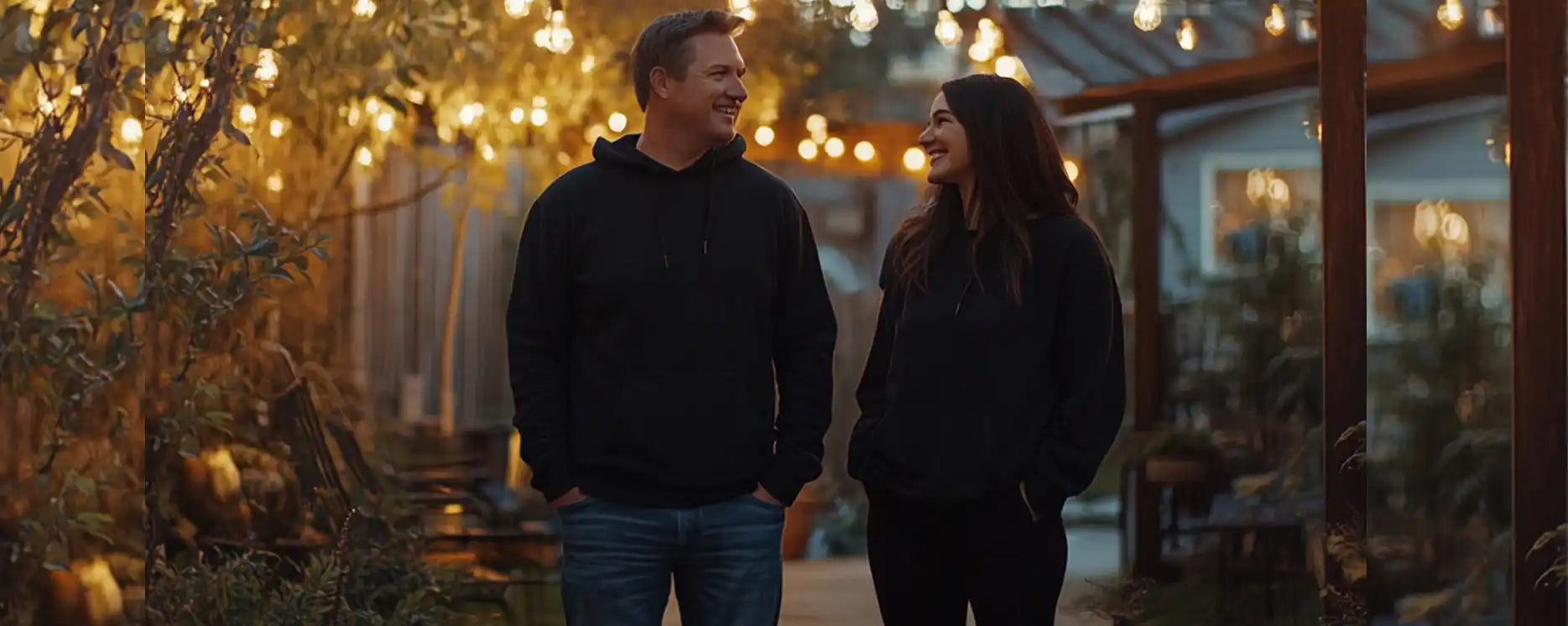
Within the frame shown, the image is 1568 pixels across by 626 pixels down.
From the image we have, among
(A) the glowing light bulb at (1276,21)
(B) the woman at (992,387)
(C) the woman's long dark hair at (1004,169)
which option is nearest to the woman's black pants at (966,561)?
(B) the woman at (992,387)

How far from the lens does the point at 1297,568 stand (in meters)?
4.74

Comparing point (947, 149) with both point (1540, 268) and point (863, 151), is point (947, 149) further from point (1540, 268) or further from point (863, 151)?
point (1540, 268)

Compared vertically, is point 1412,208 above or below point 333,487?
above

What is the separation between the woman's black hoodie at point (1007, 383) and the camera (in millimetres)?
3031

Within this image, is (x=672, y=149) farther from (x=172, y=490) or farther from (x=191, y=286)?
(x=172, y=490)

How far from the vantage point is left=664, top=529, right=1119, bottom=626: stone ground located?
15.9 ft

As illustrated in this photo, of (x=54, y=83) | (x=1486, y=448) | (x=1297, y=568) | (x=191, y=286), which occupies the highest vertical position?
(x=54, y=83)

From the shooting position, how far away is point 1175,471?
15.6 ft

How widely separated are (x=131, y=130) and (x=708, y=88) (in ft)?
6.97

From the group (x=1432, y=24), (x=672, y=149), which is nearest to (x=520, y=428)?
(x=672, y=149)

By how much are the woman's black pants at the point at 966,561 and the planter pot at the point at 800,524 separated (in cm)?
170

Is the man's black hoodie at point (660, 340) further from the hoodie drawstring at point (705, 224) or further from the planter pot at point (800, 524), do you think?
the planter pot at point (800, 524)

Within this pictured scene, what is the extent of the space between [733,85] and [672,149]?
0.15m

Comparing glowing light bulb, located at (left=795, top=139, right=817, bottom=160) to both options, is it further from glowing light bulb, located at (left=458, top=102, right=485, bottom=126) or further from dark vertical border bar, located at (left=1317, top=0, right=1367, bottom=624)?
dark vertical border bar, located at (left=1317, top=0, right=1367, bottom=624)
